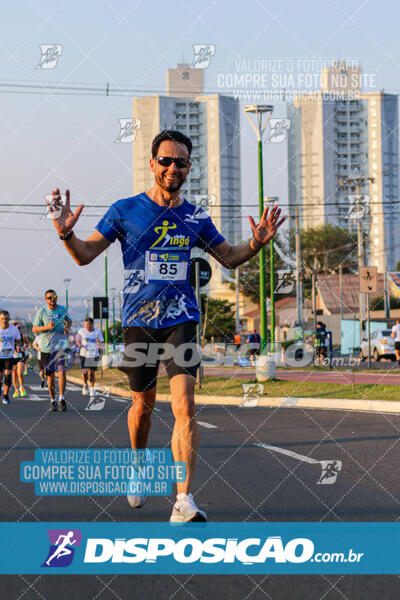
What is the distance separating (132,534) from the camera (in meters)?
4.82

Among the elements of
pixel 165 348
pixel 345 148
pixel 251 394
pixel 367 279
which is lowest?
pixel 251 394

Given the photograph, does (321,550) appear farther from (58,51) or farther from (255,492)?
(58,51)

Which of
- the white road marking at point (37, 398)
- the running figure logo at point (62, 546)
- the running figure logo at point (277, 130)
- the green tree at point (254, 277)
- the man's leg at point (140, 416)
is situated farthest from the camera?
the green tree at point (254, 277)

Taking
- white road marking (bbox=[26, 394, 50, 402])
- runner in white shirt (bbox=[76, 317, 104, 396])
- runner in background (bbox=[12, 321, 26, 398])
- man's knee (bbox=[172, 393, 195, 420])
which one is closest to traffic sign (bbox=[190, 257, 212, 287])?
runner in white shirt (bbox=[76, 317, 104, 396])

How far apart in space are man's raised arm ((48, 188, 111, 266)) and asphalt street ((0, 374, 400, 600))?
154 centimetres

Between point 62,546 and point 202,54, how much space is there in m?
16.8

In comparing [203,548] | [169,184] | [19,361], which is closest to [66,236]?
[169,184]

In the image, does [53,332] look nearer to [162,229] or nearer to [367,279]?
[162,229]

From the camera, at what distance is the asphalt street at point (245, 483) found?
398 cm

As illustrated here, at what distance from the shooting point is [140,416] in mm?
5445

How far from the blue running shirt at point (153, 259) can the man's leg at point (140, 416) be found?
46 centimetres

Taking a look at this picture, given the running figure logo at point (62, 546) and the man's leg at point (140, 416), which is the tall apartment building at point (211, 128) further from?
the running figure logo at point (62, 546)

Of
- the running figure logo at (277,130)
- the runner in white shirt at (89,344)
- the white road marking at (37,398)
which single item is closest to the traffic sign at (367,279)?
the running figure logo at (277,130)

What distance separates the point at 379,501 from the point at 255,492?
89 centimetres
